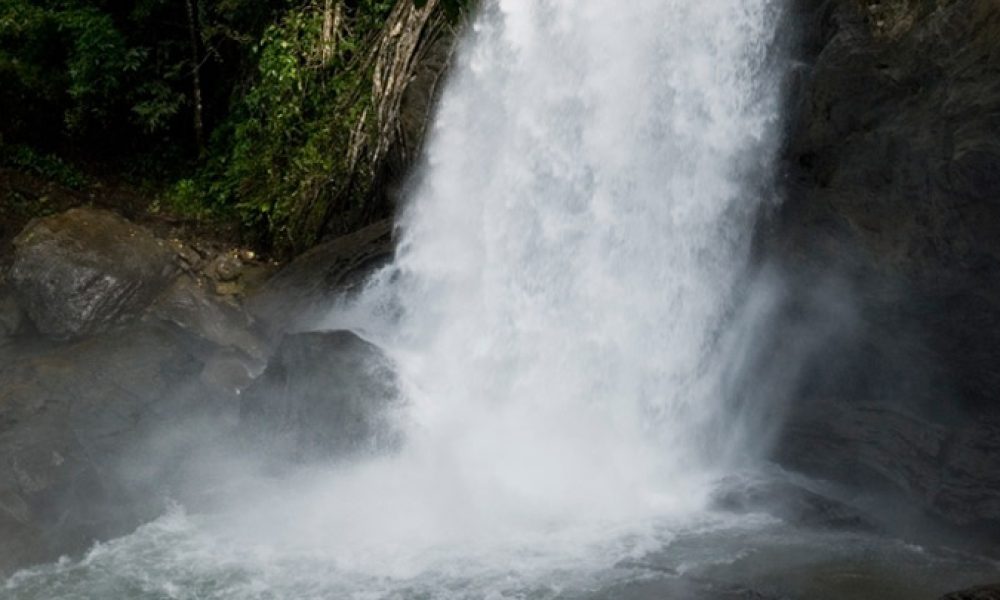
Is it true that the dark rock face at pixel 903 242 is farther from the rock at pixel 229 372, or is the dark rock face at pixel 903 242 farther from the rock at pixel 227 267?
the rock at pixel 227 267

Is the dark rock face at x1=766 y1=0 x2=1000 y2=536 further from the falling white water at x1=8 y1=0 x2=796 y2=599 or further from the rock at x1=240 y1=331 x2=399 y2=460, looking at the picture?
the rock at x1=240 y1=331 x2=399 y2=460

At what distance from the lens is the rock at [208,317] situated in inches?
418

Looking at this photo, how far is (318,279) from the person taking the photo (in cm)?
1103

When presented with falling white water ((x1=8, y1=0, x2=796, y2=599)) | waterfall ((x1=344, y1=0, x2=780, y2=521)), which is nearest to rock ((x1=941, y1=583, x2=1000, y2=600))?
falling white water ((x1=8, y1=0, x2=796, y2=599))

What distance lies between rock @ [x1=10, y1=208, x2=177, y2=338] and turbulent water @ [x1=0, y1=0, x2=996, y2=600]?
78.3 inches

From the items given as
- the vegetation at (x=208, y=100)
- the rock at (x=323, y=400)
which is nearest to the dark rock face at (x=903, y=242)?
the rock at (x=323, y=400)

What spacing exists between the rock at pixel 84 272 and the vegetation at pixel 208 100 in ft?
4.42

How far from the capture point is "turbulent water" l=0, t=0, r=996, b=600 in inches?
285

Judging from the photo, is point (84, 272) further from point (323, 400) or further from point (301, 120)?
point (323, 400)

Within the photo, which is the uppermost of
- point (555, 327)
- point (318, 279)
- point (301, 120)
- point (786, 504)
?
point (301, 120)

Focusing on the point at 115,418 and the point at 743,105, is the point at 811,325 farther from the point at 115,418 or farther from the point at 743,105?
the point at 115,418

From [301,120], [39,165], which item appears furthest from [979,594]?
[39,165]

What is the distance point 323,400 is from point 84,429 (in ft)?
6.18

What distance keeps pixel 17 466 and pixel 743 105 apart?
19.6 ft
